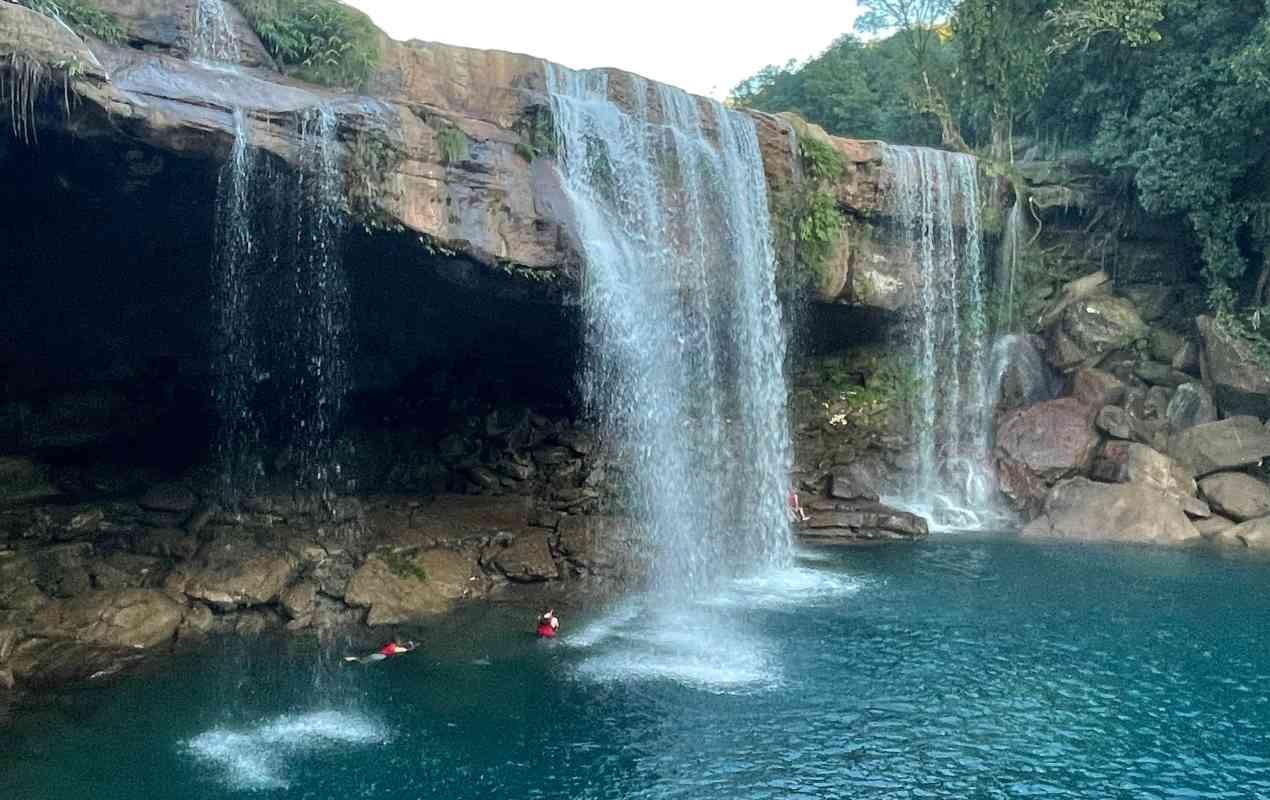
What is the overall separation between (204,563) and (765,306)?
1049 centimetres

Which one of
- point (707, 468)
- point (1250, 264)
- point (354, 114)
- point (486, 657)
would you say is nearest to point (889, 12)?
point (1250, 264)

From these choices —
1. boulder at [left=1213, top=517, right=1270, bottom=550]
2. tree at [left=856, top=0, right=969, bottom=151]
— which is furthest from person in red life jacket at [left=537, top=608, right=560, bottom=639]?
tree at [left=856, top=0, right=969, bottom=151]

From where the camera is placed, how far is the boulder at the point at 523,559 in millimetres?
16828

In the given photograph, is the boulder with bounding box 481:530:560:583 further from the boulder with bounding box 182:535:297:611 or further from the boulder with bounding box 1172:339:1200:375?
the boulder with bounding box 1172:339:1200:375

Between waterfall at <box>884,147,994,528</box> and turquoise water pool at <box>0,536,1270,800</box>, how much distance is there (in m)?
7.29

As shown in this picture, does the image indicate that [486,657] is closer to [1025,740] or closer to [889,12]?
[1025,740]

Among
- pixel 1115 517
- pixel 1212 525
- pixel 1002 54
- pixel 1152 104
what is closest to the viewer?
pixel 1115 517

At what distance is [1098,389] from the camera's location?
22766mm

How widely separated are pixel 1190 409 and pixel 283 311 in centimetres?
1851

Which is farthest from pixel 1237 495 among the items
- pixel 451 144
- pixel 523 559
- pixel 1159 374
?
pixel 451 144

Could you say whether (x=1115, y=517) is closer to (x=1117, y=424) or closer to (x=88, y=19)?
(x=1117, y=424)

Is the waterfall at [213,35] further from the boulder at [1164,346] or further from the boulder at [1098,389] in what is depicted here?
the boulder at [1164,346]

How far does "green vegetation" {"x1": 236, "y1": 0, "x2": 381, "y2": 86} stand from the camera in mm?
15109

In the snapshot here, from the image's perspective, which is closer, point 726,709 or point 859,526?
point 726,709
